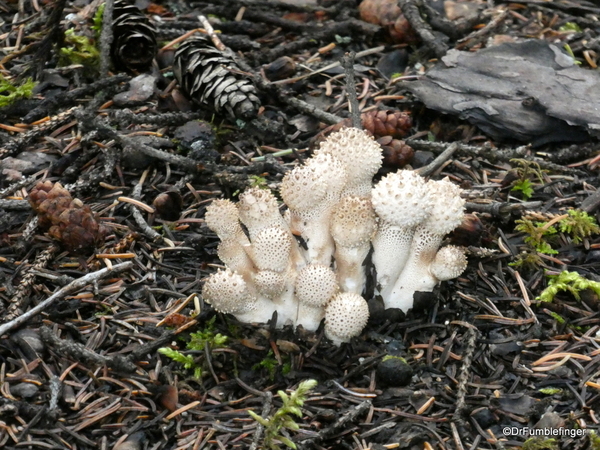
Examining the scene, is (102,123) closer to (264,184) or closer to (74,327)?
(264,184)

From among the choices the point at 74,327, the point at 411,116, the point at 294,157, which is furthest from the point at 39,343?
the point at 411,116

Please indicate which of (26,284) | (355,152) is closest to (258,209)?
(355,152)

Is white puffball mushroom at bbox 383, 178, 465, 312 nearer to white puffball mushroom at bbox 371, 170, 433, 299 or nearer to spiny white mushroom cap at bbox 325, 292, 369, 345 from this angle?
white puffball mushroom at bbox 371, 170, 433, 299

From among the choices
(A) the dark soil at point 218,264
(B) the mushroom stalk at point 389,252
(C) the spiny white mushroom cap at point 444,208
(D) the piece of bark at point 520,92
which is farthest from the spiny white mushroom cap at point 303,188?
(D) the piece of bark at point 520,92

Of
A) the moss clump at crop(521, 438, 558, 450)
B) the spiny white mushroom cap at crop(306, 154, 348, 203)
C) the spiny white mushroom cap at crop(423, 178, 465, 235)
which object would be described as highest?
the spiny white mushroom cap at crop(306, 154, 348, 203)

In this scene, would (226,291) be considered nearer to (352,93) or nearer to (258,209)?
(258,209)

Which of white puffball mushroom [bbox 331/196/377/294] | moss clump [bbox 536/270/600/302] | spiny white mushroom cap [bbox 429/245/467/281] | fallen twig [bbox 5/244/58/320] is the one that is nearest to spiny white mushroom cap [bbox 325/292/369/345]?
white puffball mushroom [bbox 331/196/377/294]

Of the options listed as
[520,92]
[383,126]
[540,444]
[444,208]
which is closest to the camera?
[540,444]
